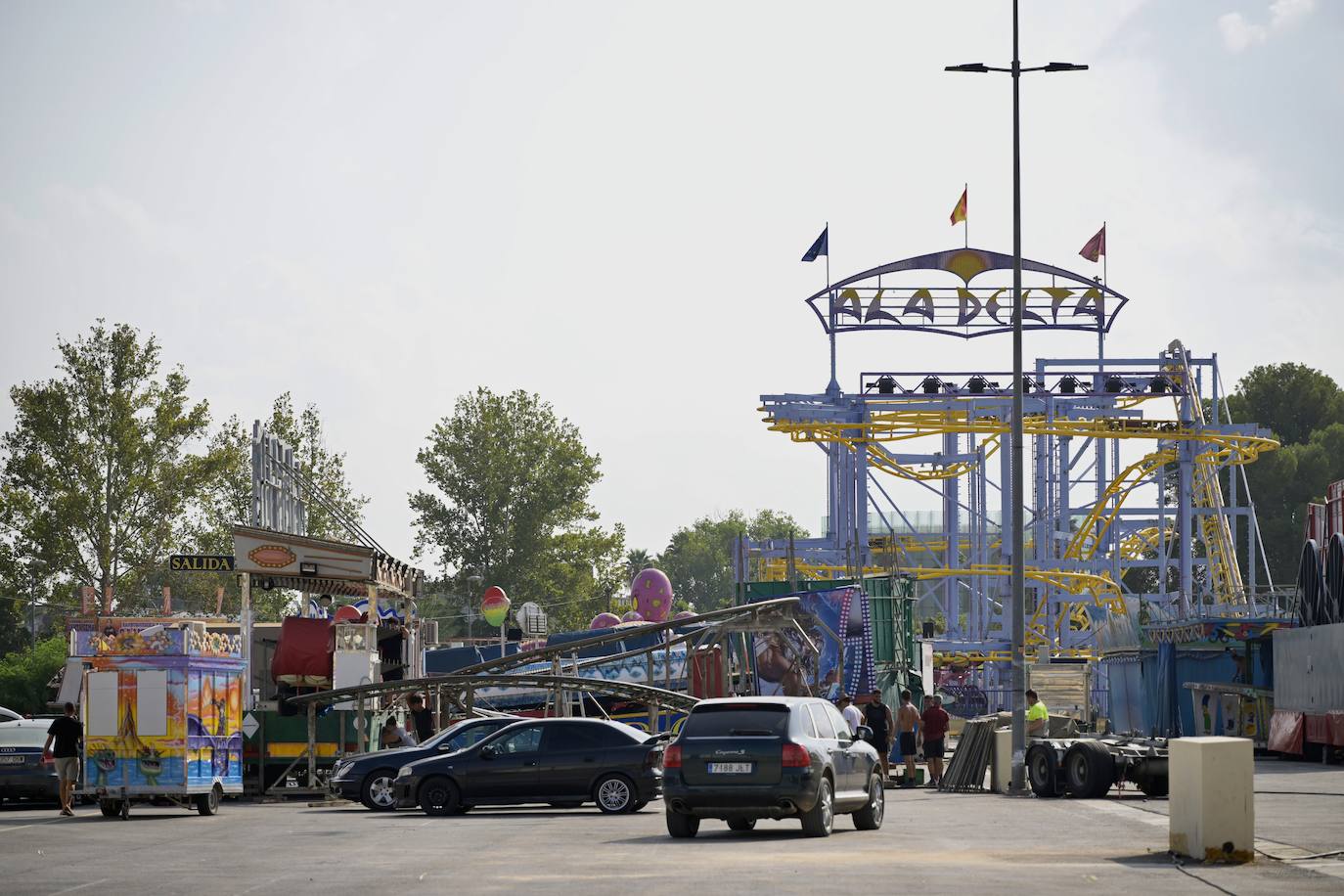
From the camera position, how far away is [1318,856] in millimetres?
16656

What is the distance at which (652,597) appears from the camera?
64.5 metres

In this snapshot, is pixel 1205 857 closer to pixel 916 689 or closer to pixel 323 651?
pixel 323 651

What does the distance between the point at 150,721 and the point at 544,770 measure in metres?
5.36

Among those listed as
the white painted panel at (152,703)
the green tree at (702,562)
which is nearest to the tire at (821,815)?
the white painted panel at (152,703)

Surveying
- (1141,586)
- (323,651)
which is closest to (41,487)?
(323,651)

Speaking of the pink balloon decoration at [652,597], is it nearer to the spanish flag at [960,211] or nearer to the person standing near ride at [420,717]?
the spanish flag at [960,211]

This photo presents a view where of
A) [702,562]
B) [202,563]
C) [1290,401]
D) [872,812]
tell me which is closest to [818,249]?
[202,563]

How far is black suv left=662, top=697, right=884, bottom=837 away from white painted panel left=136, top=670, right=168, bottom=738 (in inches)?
332

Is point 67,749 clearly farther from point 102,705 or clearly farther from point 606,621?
point 606,621

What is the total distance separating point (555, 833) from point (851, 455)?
40761 millimetres

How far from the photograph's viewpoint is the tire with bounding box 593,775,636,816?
24625 mm

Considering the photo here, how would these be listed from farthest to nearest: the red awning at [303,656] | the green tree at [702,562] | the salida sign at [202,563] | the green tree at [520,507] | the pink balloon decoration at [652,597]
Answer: the green tree at [702,562], the green tree at [520,507], the pink balloon decoration at [652,597], the salida sign at [202,563], the red awning at [303,656]

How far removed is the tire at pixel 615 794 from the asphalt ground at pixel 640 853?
1.36 ft

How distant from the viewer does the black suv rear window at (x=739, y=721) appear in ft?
64.9
